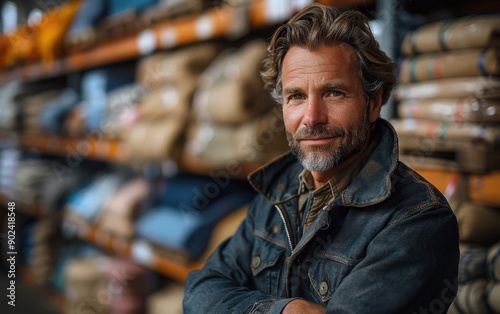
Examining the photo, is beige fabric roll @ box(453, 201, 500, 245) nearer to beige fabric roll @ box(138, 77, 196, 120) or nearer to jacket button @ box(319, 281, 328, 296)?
jacket button @ box(319, 281, 328, 296)

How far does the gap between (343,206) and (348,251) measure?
0.25 feet

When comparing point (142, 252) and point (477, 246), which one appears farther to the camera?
point (142, 252)

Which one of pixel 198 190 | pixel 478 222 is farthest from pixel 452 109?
pixel 198 190

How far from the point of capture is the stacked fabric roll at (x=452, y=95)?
3.80 ft

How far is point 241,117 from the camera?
5.45ft

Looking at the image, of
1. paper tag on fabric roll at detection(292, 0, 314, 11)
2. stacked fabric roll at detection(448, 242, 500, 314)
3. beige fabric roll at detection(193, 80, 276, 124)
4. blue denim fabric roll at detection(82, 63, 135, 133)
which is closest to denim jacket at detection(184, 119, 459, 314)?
stacked fabric roll at detection(448, 242, 500, 314)

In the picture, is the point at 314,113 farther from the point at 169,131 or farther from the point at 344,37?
the point at 169,131

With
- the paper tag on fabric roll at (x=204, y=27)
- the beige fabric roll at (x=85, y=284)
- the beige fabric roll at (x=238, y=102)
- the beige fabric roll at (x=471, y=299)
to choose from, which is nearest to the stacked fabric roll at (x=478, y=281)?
the beige fabric roll at (x=471, y=299)

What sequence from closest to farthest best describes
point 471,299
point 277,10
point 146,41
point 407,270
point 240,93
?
point 407,270 < point 471,299 < point 277,10 < point 240,93 < point 146,41

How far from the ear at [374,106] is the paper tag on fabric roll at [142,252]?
142 cm

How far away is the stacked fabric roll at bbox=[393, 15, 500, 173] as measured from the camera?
1157mm

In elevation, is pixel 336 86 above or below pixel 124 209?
above

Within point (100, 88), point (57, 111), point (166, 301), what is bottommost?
point (166, 301)

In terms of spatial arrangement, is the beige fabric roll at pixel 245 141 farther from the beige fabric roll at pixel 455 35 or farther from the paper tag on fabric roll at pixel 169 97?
the beige fabric roll at pixel 455 35
